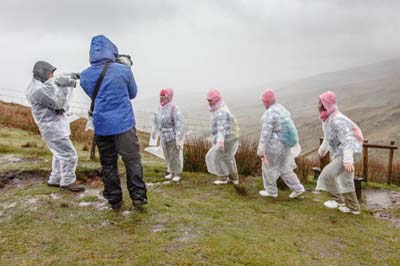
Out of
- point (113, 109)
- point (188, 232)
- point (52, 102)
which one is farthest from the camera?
point (52, 102)

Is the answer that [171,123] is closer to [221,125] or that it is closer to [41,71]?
[221,125]

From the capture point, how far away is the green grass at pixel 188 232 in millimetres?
3254

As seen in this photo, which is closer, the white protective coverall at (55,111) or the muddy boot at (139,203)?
the muddy boot at (139,203)

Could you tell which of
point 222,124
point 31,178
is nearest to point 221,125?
point 222,124

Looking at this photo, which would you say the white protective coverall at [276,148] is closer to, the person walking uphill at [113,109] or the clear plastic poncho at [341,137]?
the clear plastic poncho at [341,137]

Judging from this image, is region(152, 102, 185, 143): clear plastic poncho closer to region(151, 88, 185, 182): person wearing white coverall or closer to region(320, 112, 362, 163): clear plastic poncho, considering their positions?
region(151, 88, 185, 182): person wearing white coverall

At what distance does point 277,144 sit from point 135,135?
7.30ft

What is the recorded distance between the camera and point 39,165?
6512mm

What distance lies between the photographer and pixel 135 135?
4.11m

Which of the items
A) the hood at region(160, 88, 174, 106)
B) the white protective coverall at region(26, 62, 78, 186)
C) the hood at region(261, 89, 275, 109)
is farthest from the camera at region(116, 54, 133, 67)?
the hood at region(261, 89, 275, 109)

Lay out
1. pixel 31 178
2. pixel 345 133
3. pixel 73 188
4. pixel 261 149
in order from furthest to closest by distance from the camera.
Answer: pixel 31 178 < pixel 73 188 < pixel 261 149 < pixel 345 133

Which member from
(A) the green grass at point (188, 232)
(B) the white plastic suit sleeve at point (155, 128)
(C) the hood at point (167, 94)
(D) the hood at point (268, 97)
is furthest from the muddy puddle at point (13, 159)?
(D) the hood at point (268, 97)

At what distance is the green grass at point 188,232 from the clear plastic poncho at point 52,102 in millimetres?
927

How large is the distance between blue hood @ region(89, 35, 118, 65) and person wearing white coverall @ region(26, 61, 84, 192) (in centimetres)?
93
